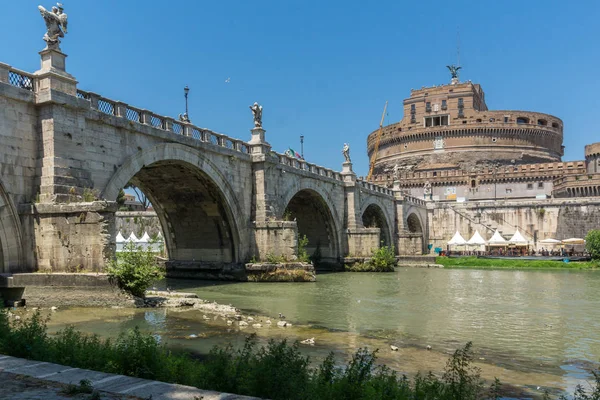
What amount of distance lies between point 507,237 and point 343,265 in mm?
26622

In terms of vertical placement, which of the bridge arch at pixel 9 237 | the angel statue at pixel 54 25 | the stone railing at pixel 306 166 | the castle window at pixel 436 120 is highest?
the castle window at pixel 436 120

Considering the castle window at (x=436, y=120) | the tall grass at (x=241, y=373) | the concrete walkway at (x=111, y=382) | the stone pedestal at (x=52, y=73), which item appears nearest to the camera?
the concrete walkway at (x=111, y=382)

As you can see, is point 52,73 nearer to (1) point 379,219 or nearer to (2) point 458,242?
(1) point 379,219

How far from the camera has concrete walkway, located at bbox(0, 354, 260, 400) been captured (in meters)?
4.98

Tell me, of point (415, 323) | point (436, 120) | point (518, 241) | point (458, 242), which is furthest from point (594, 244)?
point (436, 120)

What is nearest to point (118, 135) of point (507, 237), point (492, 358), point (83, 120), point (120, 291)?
point (83, 120)

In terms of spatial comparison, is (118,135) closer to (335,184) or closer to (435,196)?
(335,184)

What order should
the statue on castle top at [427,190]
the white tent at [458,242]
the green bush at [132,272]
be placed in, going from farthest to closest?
the statue on castle top at [427,190], the white tent at [458,242], the green bush at [132,272]

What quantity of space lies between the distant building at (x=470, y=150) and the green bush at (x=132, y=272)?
56741mm

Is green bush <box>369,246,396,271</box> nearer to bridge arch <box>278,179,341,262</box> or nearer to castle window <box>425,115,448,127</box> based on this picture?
bridge arch <box>278,179,341,262</box>

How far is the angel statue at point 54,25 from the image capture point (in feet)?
56.0

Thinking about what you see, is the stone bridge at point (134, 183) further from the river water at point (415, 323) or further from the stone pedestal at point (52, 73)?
the river water at point (415, 323)

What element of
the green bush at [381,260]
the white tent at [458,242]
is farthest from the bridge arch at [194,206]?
the white tent at [458,242]

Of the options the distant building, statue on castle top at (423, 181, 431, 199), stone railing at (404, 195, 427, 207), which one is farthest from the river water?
the distant building
